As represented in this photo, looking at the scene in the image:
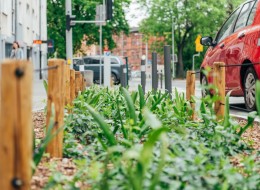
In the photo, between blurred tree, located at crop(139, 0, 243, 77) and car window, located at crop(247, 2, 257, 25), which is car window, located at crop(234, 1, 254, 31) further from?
blurred tree, located at crop(139, 0, 243, 77)

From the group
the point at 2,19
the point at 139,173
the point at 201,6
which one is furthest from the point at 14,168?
the point at 201,6

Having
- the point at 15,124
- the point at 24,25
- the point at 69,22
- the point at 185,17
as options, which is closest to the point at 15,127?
the point at 15,124

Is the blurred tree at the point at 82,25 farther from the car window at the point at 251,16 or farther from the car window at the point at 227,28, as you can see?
the car window at the point at 251,16

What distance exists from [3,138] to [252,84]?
7.27 meters

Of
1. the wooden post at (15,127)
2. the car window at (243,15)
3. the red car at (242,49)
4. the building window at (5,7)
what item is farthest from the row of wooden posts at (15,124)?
the building window at (5,7)

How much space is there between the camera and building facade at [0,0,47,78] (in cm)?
2995

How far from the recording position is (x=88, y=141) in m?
5.93

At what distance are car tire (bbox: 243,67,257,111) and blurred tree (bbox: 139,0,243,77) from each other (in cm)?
4760

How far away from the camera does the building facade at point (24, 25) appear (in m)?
30.0

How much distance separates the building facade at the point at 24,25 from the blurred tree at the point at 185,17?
1051cm

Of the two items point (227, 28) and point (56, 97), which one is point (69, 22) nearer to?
point (227, 28)

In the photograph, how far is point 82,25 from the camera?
5128 centimetres

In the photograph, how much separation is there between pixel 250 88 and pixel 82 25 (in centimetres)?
4219

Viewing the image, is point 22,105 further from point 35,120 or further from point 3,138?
point 35,120
